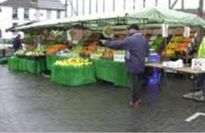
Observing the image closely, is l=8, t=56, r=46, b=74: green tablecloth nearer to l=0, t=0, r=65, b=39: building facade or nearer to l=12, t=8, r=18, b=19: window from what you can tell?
l=0, t=0, r=65, b=39: building facade

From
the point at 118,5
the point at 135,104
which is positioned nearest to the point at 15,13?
the point at 118,5

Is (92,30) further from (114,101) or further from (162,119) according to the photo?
(162,119)

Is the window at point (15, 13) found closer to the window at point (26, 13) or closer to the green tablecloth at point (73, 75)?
the window at point (26, 13)

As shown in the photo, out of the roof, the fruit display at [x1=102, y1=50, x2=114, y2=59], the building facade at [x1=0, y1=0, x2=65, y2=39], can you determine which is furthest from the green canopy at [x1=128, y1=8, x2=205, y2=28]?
the roof

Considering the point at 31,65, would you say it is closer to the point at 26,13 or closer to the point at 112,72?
the point at 112,72

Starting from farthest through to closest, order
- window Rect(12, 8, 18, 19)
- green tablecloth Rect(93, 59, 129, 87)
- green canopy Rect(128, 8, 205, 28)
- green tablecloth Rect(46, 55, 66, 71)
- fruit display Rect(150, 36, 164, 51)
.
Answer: window Rect(12, 8, 18, 19) → fruit display Rect(150, 36, 164, 51) → green tablecloth Rect(46, 55, 66, 71) → green tablecloth Rect(93, 59, 129, 87) → green canopy Rect(128, 8, 205, 28)

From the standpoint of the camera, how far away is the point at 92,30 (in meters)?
18.5

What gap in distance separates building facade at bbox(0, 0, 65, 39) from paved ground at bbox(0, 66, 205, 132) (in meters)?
42.3

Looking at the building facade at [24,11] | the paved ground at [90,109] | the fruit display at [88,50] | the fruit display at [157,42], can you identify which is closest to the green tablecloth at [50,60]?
the fruit display at [88,50]

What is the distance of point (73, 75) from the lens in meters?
13.0

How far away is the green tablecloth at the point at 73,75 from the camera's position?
13.1 meters

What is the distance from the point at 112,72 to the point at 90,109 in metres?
3.67

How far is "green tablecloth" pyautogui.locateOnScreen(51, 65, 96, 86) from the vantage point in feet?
42.8

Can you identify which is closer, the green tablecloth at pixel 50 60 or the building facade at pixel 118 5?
the green tablecloth at pixel 50 60
